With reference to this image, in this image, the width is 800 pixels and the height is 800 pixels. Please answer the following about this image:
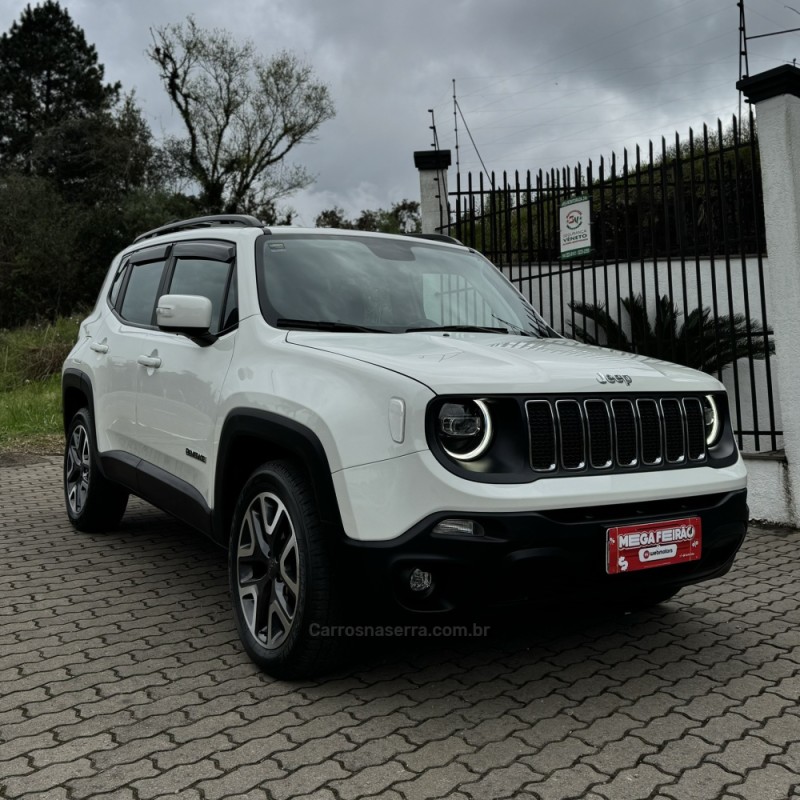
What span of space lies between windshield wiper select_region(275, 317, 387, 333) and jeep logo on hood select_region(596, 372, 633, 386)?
1.06 meters

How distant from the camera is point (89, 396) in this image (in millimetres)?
5613

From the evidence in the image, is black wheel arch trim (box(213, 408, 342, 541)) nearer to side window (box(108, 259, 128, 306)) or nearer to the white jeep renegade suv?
the white jeep renegade suv

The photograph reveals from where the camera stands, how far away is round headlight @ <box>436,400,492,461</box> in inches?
117

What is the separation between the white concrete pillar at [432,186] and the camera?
10.1 m

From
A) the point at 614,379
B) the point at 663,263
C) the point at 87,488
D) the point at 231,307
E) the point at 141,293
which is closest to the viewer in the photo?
the point at 614,379

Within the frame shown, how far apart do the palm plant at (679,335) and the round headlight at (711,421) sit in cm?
314

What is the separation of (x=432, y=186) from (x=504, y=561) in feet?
25.8

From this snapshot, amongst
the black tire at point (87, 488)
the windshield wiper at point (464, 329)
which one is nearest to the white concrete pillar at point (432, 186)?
the black tire at point (87, 488)

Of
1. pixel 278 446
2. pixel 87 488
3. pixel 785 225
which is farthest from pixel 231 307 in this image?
pixel 785 225

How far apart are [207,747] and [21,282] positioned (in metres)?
31.6

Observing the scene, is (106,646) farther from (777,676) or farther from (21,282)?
(21,282)

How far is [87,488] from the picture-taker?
19.4 feet

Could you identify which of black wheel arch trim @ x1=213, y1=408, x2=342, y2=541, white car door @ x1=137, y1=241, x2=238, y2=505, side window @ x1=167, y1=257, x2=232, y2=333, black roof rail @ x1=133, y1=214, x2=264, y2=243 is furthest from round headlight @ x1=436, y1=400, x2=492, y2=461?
black roof rail @ x1=133, y1=214, x2=264, y2=243

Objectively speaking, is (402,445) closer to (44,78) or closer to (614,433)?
(614,433)
